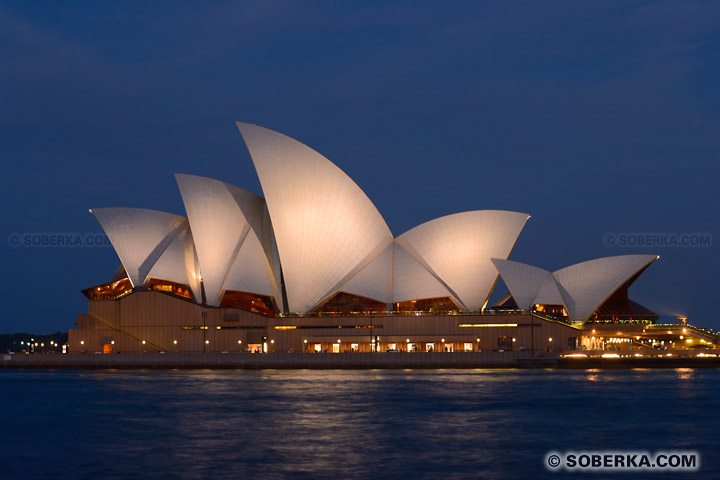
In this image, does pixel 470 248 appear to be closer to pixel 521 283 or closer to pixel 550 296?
pixel 521 283

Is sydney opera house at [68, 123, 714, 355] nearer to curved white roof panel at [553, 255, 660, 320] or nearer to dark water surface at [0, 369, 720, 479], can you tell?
curved white roof panel at [553, 255, 660, 320]

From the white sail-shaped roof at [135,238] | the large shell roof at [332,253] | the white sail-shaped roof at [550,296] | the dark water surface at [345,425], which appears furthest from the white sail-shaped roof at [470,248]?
the white sail-shaped roof at [135,238]

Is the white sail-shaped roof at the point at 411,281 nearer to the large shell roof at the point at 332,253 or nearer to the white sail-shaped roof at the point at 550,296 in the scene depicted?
the large shell roof at the point at 332,253

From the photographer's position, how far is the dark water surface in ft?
86.2

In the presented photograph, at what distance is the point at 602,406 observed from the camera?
3991 cm

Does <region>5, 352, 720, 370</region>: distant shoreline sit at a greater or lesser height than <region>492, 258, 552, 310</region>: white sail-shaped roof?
lesser

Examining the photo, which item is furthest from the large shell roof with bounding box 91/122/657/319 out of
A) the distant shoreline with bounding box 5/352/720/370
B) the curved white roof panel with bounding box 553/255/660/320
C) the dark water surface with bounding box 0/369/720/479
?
the dark water surface with bounding box 0/369/720/479

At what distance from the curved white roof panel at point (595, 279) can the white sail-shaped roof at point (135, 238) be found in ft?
114

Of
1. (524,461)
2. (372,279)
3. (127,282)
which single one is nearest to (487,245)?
(372,279)

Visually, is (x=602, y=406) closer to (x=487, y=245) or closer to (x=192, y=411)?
(x=192, y=411)

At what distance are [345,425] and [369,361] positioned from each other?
3407cm

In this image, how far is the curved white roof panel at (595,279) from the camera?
2790 inches

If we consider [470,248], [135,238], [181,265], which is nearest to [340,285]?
[470,248]

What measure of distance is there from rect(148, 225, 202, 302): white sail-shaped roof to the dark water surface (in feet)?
60.4
